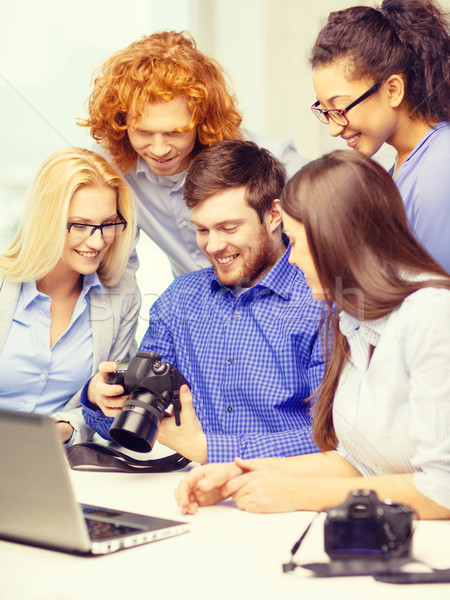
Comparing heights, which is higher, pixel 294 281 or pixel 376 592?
pixel 294 281

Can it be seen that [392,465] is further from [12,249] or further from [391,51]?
[12,249]

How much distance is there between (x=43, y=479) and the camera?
823 mm

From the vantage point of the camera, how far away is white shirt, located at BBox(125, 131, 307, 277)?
6.71 feet

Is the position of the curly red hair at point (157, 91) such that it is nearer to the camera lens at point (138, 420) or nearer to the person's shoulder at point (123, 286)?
the person's shoulder at point (123, 286)

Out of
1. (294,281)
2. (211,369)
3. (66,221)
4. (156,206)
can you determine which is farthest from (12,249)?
(294,281)

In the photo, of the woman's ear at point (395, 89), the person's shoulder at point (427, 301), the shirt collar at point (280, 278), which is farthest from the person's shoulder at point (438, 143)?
the person's shoulder at point (427, 301)

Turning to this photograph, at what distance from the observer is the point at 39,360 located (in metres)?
1.77

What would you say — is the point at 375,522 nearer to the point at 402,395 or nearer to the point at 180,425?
the point at 402,395

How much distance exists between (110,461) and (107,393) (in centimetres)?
13

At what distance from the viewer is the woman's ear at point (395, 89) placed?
1.60m

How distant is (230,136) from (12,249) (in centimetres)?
68

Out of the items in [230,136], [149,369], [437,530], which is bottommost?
[437,530]

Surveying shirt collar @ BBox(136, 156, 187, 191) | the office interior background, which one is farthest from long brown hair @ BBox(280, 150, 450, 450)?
the office interior background

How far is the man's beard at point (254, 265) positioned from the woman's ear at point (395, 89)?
1.40ft
